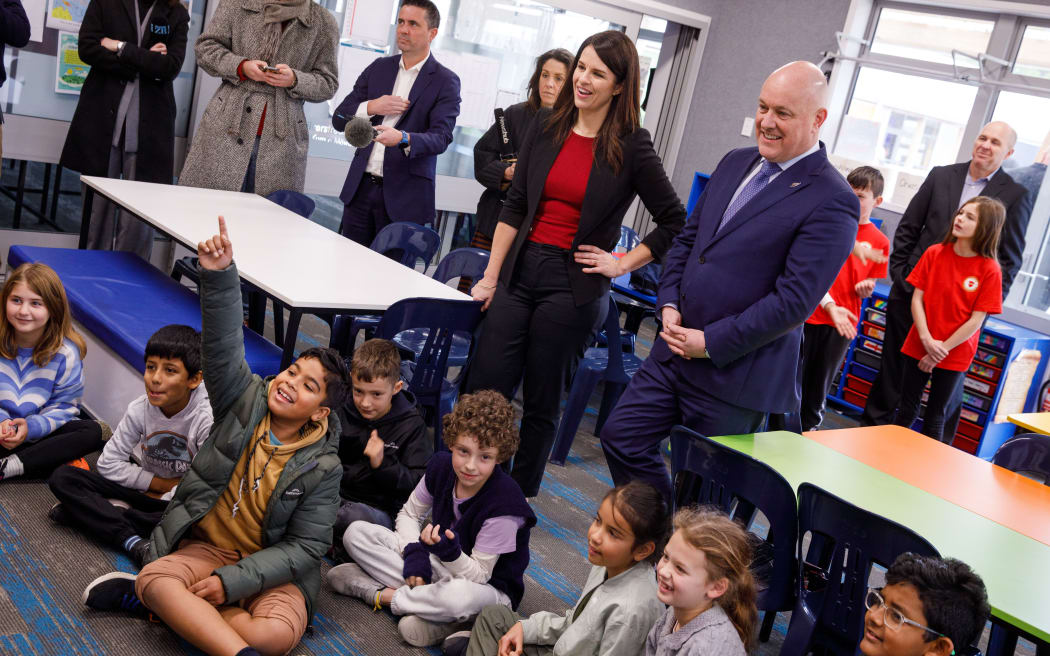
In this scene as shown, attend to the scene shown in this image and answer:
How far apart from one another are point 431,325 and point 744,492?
52.4 inches

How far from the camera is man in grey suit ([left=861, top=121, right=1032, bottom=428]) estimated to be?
209 inches

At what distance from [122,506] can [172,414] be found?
301mm

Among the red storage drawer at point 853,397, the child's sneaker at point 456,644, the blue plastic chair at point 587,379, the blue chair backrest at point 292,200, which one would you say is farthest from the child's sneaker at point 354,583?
the red storage drawer at point 853,397

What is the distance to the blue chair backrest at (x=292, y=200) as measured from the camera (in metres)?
4.85

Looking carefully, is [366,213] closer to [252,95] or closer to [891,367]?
[252,95]

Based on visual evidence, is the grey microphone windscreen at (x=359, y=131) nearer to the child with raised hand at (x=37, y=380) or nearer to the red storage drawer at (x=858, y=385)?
the child with raised hand at (x=37, y=380)

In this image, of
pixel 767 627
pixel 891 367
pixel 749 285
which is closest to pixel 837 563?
pixel 749 285

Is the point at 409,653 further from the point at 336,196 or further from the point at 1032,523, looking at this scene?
the point at 336,196

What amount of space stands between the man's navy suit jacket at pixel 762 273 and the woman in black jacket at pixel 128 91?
3112mm

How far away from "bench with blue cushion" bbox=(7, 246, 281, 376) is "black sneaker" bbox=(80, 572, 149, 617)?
91 centimetres

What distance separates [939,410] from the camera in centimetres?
507

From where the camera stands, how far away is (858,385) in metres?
6.57

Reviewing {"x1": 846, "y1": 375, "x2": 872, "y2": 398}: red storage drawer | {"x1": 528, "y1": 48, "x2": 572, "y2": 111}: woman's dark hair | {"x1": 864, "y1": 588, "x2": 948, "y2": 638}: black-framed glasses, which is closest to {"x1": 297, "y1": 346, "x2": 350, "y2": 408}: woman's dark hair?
{"x1": 864, "y1": 588, "x2": 948, "y2": 638}: black-framed glasses

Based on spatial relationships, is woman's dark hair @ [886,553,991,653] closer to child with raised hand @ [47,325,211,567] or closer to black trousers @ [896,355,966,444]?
child with raised hand @ [47,325,211,567]
